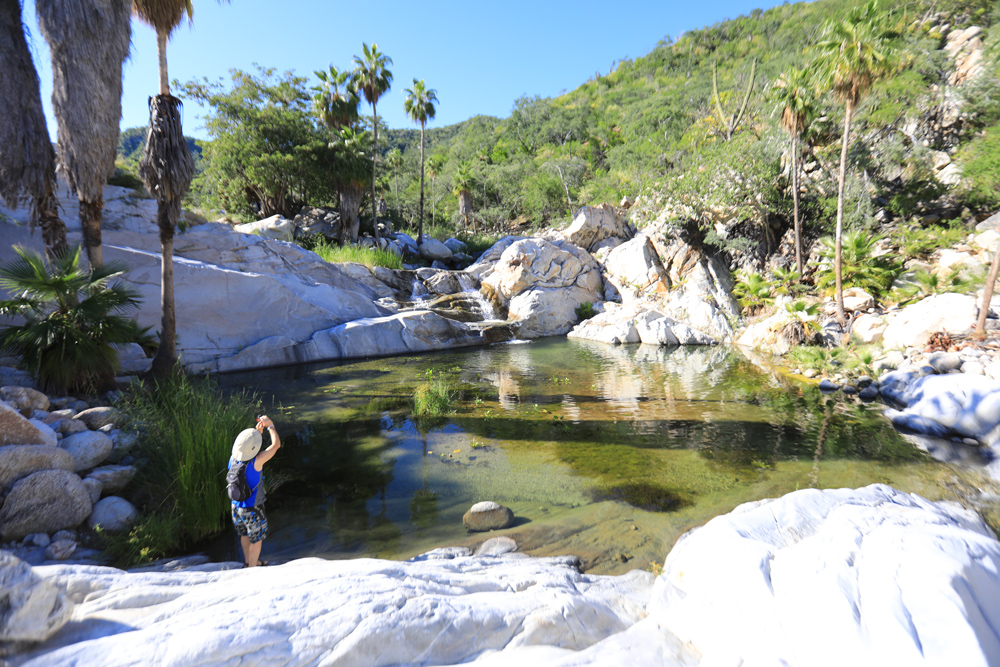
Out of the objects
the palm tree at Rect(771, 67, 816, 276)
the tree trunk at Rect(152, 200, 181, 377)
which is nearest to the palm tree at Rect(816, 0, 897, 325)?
the palm tree at Rect(771, 67, 816, 276)

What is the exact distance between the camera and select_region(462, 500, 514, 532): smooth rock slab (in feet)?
17.1

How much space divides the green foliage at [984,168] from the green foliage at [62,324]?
88.1 feet

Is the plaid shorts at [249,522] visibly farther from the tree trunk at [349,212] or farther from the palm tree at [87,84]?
the tree trunk at [349,212]

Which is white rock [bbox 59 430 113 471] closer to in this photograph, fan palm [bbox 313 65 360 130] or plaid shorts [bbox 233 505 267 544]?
plaid shorts [bbox 233 505 267 544]

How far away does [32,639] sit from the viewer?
6.46 ft

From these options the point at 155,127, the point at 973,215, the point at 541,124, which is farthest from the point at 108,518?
the point at 541,124

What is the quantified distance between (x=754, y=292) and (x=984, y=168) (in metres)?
8.52

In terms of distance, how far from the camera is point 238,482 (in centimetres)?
419

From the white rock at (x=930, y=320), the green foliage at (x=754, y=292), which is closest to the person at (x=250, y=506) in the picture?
the white rock at (x=930, y=320)

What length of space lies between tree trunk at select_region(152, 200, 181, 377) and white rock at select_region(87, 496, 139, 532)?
20.0ft

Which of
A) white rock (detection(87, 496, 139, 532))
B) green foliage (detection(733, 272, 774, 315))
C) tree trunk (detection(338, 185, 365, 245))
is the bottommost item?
white rock (detection(87, 496, 139, 532))

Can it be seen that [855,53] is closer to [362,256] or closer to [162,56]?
[162,56]

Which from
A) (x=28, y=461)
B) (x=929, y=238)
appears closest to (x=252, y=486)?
(x=28, y=461)

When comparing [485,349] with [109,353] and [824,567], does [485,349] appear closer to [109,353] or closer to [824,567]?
[109,353]
